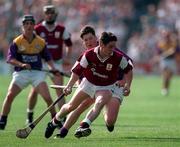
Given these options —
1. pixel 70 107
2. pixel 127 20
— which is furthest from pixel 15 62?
pixel 127 20

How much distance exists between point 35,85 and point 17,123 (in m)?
1.50

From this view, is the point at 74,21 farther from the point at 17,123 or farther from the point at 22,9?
the point at 17,123

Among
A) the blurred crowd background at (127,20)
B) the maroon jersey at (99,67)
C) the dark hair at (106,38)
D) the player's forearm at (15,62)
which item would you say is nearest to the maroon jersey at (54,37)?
the player's forearm at (15,62)

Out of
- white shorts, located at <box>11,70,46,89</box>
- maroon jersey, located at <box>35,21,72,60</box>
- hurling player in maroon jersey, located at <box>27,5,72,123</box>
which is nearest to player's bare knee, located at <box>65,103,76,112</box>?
white shorts, located at <box>11,70,46,89</box>

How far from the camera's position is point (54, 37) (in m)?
18.0

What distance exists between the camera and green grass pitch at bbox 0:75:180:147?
13.2 metres

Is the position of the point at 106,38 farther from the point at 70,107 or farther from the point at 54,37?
the point at 54,37

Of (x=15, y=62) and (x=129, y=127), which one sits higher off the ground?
(x=15, y=62)

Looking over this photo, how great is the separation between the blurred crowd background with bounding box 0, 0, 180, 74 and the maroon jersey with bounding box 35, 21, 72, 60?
20.3 metres

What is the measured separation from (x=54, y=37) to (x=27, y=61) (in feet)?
6.80

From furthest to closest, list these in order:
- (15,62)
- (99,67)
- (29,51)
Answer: (29,51), (15,62), (99,67)

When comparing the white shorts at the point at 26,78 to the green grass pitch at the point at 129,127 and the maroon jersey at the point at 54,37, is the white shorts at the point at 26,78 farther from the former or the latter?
the maroon jersey at the point at 54,37

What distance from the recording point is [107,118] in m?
14.1

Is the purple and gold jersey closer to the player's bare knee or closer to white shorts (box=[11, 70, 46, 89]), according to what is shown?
white shorts (box=[11, 70, 46, 89])
